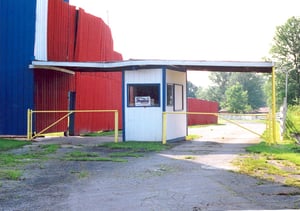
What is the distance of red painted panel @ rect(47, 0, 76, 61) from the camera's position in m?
20.1

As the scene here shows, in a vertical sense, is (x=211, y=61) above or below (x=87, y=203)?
above

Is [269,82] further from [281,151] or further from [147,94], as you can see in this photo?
[281,151]

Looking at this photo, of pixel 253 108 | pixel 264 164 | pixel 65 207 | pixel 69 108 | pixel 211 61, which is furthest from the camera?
pixel 253 108

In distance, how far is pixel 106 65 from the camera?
17.6 metres

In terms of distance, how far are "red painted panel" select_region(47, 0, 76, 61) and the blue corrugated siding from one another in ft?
3.88

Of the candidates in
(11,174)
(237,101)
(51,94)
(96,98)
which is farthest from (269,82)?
(11,174)

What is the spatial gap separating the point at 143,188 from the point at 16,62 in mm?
12094

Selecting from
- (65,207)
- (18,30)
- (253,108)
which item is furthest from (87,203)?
(253,108)

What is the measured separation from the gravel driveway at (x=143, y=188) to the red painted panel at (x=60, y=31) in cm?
955

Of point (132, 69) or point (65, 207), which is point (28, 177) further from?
point (132, 69)

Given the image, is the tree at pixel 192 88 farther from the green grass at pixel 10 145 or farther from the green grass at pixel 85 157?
the green grass at pixel 85 157

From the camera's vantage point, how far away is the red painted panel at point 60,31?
65.9 feet

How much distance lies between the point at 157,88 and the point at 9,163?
711 cm

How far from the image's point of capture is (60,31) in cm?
2111
